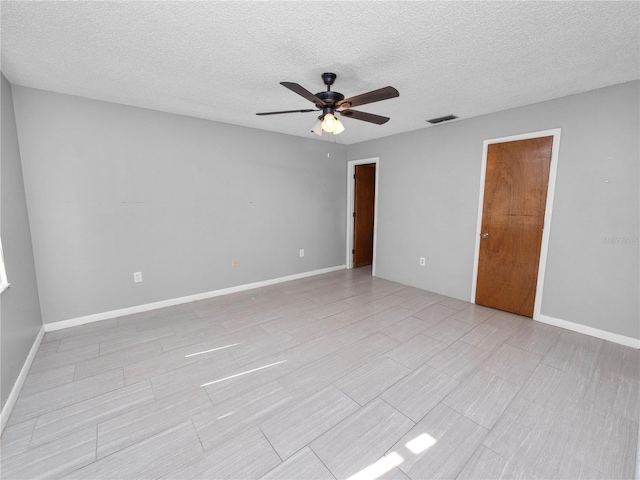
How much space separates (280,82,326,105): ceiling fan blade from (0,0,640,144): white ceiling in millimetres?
274

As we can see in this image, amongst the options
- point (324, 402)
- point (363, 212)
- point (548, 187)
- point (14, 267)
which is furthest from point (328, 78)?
point (363, 212)

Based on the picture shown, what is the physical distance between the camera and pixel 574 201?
2.72 meters

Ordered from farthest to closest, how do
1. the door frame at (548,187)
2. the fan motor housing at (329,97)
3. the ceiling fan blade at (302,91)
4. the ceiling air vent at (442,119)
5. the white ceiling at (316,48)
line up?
1. the ceiling air vent at (442,119)
2. the door frame at (548,187)
3. the fan motor housing at (329,97)
4. the ceiling fan blade at (302,91)
5. the white ceiling at (316,48)

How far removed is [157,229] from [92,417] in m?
2.06

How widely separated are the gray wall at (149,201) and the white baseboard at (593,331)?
3.36m

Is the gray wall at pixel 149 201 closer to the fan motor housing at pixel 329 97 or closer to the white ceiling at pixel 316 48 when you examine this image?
the white ceiling at pixel 316 48

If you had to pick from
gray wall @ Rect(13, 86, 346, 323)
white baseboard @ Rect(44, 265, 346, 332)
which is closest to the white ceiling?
gray wall @ Rect(13, 86, 346, 323)

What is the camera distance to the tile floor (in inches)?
55.4

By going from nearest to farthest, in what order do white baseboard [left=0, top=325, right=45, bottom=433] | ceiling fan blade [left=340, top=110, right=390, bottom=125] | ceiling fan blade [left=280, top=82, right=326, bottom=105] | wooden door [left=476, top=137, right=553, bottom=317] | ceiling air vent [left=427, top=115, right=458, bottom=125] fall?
white baseboard [left=0, top=325, right=45, bottom=433], ceiling fan blade [left=280, top=82, right=326, bottom=105], ceiling fan blade [left=340, top=110, right=390, bottom=125], wooden door [left=476, top=137, right=553, bottom=317], ceiling air vent [left=427, top=115, right=458, bottom=125]

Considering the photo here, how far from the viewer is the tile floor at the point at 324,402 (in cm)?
141

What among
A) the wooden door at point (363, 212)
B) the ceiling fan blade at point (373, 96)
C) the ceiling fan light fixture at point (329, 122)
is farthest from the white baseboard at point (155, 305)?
the ceiling fan blade at point (373, 96)

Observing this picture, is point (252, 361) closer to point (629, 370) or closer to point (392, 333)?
point (392, 333)

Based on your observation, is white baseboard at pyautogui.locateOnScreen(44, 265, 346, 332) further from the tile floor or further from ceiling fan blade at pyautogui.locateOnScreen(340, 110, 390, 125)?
ceiling fan blade at pyautogui.locateOnScreen(340, 110, 390, 125)

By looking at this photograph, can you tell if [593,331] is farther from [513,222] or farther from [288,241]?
[288,241]
